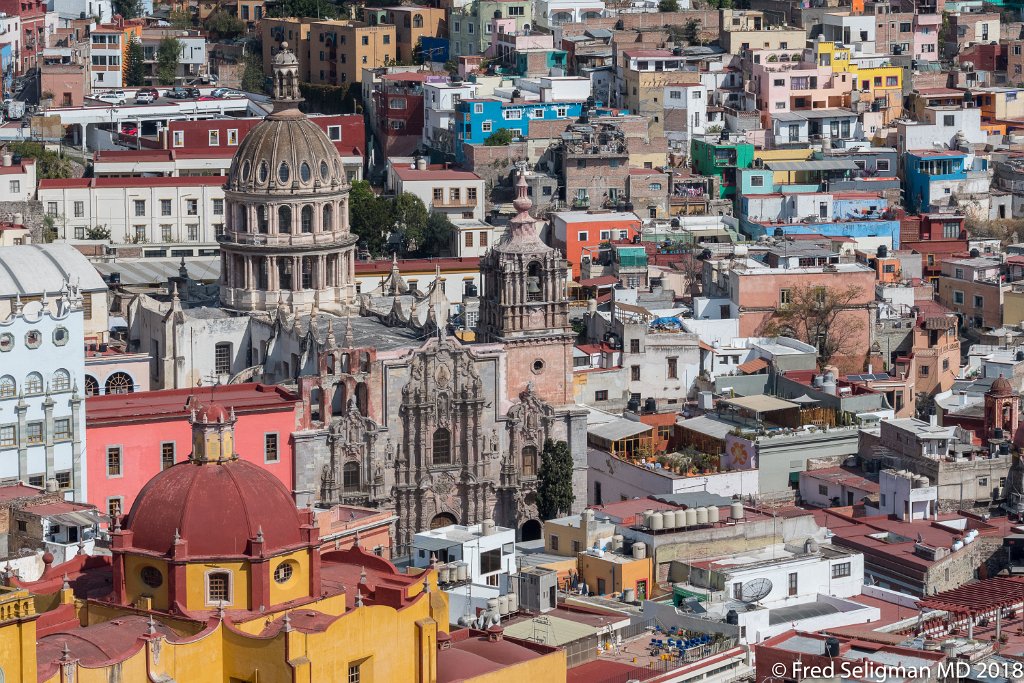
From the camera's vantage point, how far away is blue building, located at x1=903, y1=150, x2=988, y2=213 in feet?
523

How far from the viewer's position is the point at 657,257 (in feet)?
464

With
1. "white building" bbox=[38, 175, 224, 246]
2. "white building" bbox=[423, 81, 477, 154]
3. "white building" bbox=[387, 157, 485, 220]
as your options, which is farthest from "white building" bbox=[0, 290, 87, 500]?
"white building" bbox=[423, 81, 477, 154]

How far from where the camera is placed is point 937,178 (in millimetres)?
159500

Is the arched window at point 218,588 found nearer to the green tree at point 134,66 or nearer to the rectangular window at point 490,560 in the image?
the rectangular window at point 490,560

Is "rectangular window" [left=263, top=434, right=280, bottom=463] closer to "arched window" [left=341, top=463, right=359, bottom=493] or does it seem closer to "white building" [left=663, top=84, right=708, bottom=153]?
"arched window" [left=341, top=463, right=359, bottom=493]

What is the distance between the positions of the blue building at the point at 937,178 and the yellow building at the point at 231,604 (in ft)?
282

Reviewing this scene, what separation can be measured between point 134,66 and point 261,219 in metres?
72.6

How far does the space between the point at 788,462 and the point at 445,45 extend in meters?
77.1

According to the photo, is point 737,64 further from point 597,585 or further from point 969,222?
point 597,585

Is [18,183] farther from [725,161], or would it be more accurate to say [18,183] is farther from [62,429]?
[62,429]

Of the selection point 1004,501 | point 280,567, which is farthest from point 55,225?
point 280,567

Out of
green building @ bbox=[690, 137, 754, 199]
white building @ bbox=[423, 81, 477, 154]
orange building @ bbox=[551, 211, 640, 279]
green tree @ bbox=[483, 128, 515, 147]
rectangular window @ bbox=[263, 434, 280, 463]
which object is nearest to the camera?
rectangular window @ bbox=[263, 434, 280, 463]

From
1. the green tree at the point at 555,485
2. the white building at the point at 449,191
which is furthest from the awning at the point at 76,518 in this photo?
the white building at the point at 449,191

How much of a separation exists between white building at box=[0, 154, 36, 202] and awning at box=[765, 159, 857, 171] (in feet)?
122
